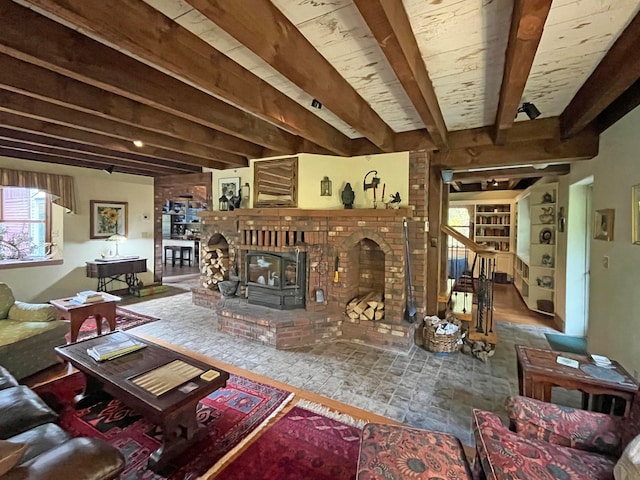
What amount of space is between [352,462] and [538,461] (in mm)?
1015

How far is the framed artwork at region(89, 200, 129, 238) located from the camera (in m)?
5.67

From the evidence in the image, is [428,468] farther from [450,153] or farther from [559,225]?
[559,225]

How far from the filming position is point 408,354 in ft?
11.3

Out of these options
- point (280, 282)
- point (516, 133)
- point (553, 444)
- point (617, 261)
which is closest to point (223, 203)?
point (280, 282)

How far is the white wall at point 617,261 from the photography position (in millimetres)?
2352

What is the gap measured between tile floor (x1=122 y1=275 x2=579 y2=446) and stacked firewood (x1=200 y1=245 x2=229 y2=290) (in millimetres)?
1013

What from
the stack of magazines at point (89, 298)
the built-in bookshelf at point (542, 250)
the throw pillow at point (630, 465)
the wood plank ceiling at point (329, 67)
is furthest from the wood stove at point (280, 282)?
the built-in bookshelf at point (542, 250)

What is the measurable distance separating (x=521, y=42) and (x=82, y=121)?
141 inches

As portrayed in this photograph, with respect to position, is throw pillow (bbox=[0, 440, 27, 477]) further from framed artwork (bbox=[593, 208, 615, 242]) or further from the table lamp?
the table lamp

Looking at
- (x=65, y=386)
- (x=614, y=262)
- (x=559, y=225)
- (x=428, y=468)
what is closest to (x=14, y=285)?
(x=65, y=386)

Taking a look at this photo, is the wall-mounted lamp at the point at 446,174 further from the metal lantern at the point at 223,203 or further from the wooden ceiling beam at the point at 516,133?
the metal lantern at the point at 223,203

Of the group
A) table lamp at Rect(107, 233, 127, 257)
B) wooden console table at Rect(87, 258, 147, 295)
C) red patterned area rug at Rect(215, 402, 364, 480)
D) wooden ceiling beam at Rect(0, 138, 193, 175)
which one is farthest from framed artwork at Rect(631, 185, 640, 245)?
table lamp at Rect(107, 233, 127, 257)

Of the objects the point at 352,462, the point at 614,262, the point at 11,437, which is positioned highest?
the point at 614,262

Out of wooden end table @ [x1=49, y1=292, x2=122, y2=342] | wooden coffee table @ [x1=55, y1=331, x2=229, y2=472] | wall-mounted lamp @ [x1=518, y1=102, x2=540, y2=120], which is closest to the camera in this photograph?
wooden coffee table @ [x1=55, y1=331, x2=229, y2=472]
